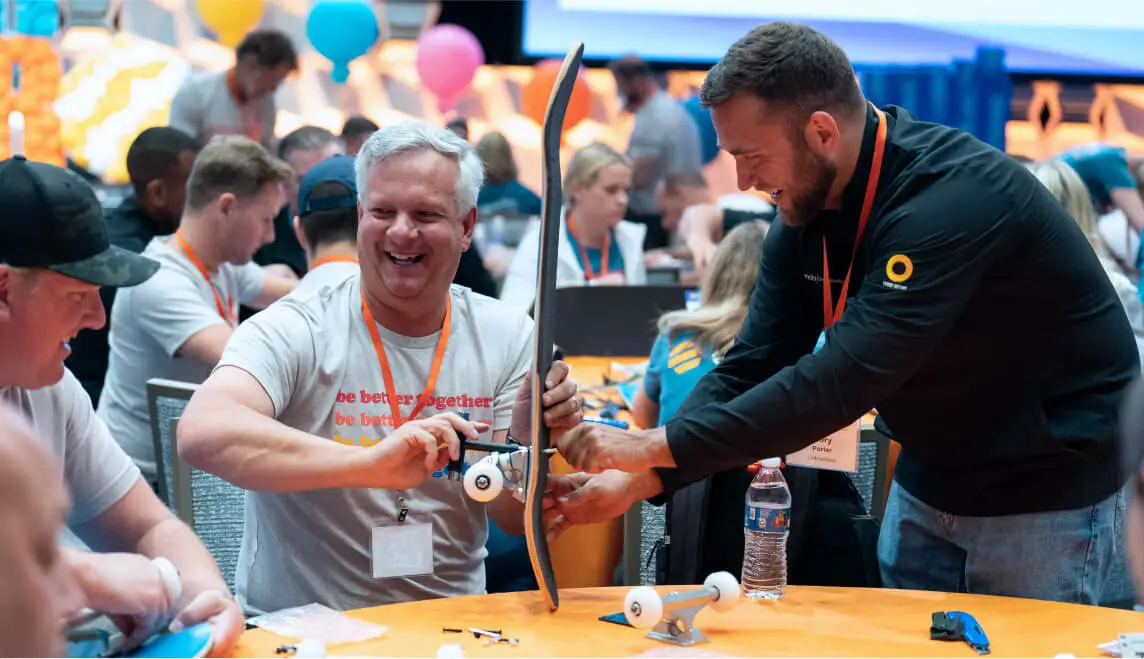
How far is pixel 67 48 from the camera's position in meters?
10.5

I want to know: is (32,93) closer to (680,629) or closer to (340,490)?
(340,490)

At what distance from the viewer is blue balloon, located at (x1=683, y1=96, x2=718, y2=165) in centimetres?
933

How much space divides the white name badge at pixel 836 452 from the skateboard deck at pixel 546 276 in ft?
2.50

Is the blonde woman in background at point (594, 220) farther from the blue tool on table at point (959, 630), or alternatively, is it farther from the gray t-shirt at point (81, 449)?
the blue tool on table at point (959, 630)

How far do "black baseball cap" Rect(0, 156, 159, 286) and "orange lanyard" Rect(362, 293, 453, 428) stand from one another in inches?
19.7

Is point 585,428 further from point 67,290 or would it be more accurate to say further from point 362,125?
point 362,125

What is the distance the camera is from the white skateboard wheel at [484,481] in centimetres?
198

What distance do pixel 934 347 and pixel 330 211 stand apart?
1862mm

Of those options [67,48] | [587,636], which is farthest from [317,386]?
[67,48]

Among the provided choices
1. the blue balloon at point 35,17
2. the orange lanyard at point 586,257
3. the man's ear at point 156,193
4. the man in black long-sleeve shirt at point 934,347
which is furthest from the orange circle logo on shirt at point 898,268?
the blue balloon at point 35,17

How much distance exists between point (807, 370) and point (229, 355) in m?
1.08

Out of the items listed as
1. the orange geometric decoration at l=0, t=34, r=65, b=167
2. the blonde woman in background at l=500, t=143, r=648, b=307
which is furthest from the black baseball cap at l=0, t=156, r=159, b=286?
the orange geometric decoration at l=0, t=34, r=65, b=167

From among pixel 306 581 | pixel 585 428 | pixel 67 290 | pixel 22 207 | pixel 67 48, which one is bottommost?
pixel 306 581

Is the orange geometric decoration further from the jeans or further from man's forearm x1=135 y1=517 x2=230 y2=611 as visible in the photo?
the jeans
